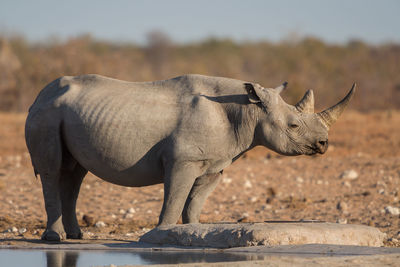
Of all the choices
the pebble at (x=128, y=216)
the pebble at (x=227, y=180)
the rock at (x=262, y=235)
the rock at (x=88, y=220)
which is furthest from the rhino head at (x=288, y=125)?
the pebble at (x=227, y=180)

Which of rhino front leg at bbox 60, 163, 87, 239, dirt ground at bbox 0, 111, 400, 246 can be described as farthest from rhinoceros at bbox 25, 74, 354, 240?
dirt ground at bbox 0, 111, 400, 246

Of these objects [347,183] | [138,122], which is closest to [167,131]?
[138,122]

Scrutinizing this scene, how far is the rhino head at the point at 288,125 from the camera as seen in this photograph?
26.8 ft

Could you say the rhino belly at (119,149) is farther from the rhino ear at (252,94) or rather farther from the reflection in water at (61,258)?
the reflection in water at (61,258)

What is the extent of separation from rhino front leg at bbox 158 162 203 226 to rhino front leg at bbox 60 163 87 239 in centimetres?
134

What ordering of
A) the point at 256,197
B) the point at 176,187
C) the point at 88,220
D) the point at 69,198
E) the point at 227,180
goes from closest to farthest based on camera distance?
1. the point at 176,187
2. the point at 69,198
3. the point at 88,220
4. the point at 256,197
5. the point at 227,180

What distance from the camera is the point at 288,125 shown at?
8180 mm

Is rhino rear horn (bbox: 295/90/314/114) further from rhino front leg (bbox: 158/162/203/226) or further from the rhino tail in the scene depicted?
the rhino tail

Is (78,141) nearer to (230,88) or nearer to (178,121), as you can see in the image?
(178,121)

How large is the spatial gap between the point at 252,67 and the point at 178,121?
37.0 metres

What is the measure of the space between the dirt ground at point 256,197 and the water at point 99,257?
0.97 metres

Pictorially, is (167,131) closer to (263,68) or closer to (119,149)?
(119,149)

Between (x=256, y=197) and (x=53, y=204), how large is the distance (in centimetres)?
474

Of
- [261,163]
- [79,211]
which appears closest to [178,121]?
[79,211]
